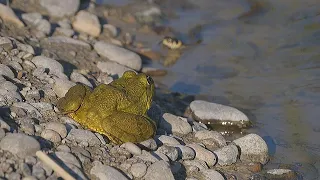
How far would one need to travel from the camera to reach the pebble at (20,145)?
4832 mm

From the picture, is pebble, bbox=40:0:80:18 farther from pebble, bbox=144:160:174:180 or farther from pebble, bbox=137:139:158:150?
pebble, bbox=144:160:174:180

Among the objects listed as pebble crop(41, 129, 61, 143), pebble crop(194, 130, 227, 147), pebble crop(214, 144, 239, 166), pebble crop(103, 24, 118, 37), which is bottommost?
pebble crop(41, 129, 61, 143)

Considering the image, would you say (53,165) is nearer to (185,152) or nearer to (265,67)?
(185,152)

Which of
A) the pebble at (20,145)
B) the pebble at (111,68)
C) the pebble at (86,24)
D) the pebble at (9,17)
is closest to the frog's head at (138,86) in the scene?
the pebble at (20,145)

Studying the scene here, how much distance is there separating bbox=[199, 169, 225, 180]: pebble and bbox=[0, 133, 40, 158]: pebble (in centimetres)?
156

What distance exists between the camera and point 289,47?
945 centimetres

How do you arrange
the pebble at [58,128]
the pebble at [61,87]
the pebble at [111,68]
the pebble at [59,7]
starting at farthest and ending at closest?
1. the pebble at [59,7]
2. the pebble at [111,68]
3. the pebble at [61,87]
4. the pebble at [58,128]

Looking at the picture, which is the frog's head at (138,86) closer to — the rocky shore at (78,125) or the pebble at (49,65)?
the rocky shore at (78,125)

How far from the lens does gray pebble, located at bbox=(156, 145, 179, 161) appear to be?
5.66 m

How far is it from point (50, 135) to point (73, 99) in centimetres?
60

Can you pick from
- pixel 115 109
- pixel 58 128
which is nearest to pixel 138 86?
pixel 115 109

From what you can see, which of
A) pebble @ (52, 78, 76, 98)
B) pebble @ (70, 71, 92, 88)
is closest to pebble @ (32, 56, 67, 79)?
pebble @ (70, 71, 92, 88)

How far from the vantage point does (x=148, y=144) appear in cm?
562

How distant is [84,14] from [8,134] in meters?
5.06
